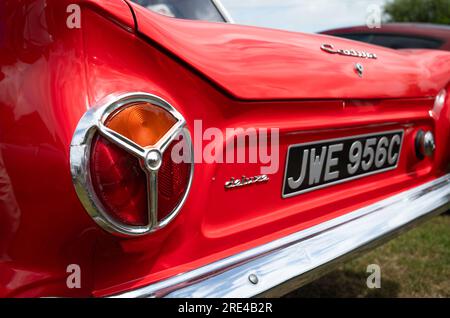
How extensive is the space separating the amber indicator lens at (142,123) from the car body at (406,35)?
3770 millimetres

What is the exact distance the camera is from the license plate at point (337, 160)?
1.73m

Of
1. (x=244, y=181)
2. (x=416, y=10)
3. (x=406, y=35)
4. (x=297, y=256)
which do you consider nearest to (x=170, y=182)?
(x=244, y=181)

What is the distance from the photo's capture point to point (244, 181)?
5.13 ft

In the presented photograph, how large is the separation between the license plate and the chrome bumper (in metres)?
0.15

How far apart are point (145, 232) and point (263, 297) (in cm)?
43

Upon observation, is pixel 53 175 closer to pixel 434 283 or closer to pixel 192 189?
pixel 192 189

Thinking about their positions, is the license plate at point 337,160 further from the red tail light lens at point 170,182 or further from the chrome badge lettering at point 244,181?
the red tail light lens at point 170,182

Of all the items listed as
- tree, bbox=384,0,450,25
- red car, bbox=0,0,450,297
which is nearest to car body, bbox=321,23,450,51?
red car, bbox=0,0,450,297

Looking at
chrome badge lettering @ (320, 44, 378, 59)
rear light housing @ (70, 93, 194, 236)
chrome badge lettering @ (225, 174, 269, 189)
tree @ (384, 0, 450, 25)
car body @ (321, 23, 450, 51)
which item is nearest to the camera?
rear light housing @ (70, 93, 194, 236)

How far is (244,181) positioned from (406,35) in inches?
143

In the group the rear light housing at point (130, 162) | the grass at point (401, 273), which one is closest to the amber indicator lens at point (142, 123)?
the rear light housing at point (130, 162)

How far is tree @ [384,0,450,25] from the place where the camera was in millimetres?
27547

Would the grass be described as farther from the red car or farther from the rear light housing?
the rear light housing

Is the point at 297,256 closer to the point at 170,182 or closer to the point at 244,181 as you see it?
the point at 244,181
